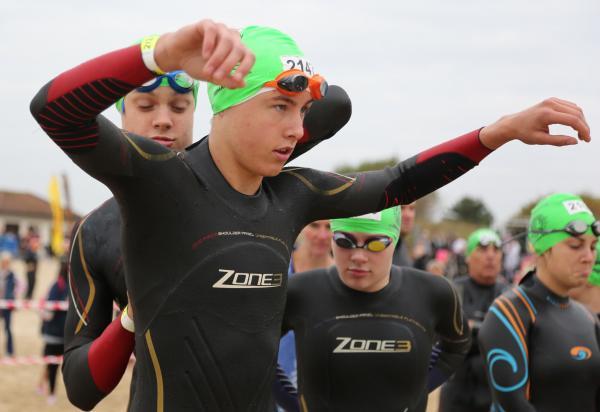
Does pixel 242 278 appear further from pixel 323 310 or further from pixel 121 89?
pixel 323 310

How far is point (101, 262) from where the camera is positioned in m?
3.04

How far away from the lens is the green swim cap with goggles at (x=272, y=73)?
97.2 inches

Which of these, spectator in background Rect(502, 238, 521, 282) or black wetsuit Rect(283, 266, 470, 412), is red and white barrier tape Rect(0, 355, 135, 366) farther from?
spectator in background Rect(502, 238, 521, 282)

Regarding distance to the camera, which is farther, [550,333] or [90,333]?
[550,333]

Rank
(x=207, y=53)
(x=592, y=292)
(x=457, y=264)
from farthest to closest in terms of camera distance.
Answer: (x=457, y=264) → (x=592, y=292) → (x=207, y=53)

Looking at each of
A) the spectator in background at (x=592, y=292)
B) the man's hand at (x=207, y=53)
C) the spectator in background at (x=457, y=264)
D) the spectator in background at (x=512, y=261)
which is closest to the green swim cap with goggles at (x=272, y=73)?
the man's hand at (x=207, y=53)

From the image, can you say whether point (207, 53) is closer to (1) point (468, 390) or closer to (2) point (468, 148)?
(2) point (468, 148)

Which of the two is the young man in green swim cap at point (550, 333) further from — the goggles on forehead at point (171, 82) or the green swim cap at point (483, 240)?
the green swim cap at point (483, 240)

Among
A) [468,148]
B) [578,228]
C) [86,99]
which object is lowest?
[578,228]

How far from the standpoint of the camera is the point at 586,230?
4.91 metres

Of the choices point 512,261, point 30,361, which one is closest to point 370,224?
point 30,361

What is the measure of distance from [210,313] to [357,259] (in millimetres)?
1720

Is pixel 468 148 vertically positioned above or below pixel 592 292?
above

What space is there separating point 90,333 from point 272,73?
1.25 metres
